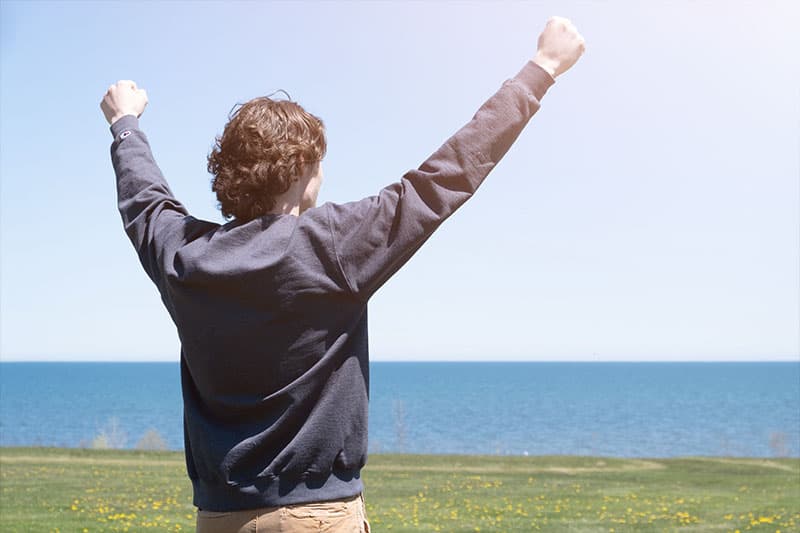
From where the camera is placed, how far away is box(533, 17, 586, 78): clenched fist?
7.47 ft

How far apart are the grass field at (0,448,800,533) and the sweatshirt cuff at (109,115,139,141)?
7.87m

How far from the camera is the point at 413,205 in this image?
6.75 feet

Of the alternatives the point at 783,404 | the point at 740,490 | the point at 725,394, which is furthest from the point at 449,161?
the point at 725,394

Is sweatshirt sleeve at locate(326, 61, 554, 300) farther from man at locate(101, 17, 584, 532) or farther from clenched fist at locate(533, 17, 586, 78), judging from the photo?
clenched fist at locate(533, 17, 586, 78)

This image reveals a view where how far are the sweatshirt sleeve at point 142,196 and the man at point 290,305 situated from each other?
10 centimetres

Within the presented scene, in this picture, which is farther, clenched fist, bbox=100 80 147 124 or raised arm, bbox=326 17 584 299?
clenched fist, bbox=100 80 147 124

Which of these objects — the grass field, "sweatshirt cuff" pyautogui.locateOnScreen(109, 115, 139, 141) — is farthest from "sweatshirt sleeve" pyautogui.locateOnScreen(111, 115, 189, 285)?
the grass field

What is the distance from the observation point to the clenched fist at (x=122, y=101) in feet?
8.58

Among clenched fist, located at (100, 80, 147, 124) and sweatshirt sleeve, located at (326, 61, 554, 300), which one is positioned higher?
clenched fist, located at (100, 80, 147, 124)

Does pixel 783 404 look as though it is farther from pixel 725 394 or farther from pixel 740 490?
pixel 740 490

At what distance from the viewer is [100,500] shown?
38.8 ft

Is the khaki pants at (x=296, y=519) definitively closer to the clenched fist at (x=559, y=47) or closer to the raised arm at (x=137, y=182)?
the raised arm at (x=137, y=182)

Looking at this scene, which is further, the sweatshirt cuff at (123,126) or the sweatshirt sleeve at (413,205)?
the sweatshirt cuff at (123,126)

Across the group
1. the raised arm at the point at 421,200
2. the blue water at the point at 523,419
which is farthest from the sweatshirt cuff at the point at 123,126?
the blue water at the point at 523,419
